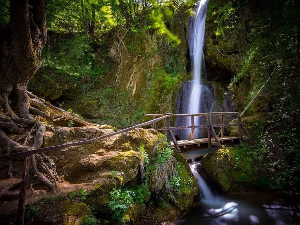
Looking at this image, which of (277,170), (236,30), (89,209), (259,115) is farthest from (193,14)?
(89,209)

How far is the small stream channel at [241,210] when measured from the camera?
242 inches

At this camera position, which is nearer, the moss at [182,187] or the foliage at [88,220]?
the foliage at [88,220]

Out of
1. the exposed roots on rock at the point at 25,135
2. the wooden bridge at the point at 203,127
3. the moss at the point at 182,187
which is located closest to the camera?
the exposed roots on rock at the point at 25,135

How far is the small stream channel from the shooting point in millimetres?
6145

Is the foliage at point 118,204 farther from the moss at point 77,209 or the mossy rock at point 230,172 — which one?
the mossy rock at point 230,172

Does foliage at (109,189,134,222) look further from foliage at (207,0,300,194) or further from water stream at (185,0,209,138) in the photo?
water stream at (185,0,209,138)

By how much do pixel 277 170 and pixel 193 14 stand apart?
13116 millimetres

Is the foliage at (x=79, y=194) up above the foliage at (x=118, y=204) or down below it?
above

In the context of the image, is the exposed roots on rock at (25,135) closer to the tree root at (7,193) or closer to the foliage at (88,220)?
the tree root at (7,193)

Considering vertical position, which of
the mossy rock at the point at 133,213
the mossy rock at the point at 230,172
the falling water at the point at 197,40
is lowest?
the mossy rock at the point at 230,172

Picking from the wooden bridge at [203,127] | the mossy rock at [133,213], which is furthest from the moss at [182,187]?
the mossy rock at [133,213]

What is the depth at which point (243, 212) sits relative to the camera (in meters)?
6.64

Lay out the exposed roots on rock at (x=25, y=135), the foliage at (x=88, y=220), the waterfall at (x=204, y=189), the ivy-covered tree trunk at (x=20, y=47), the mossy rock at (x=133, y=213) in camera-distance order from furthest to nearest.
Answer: the waterfall at (x=204, y=189) < the ivy-covered tree trunk at (x=20, y=47) < the mossy rock at (x=133, y=213) < the exposed roots on rock at (x=25, y=135) < the foliage at (x=88, y=220)

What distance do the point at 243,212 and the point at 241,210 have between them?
0.40ft
